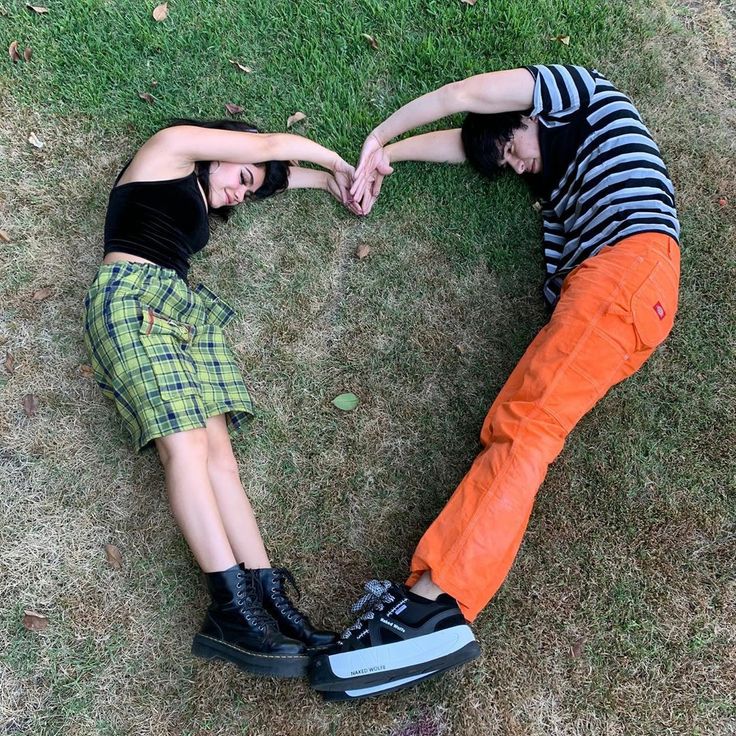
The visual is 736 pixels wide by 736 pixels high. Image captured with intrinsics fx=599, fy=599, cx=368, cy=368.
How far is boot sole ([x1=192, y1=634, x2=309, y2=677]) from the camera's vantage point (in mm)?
2818

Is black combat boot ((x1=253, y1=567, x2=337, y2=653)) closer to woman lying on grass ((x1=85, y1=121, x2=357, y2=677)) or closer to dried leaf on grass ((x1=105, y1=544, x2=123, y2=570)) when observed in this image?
woman lying on grass ((x1=85, y1=121, x2=357, y2=677))

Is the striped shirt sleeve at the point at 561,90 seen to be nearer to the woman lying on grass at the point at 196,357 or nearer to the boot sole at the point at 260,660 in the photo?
the woman lying on grass at the point at 196,357

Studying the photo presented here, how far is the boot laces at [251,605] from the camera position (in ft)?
9.57

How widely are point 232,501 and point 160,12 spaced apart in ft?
11.2

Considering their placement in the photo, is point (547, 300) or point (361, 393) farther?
point (547, 300)

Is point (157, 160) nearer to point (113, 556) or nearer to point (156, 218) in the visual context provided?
point (156, 218)

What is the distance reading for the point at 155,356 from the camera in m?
3.03

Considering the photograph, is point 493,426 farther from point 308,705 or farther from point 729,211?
point 729,211

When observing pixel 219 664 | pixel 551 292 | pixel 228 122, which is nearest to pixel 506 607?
pixel 219 664

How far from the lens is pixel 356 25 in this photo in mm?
4180

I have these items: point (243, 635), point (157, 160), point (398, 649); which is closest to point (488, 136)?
point (157, 160)

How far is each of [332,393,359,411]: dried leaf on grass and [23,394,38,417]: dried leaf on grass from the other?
1.77 metres

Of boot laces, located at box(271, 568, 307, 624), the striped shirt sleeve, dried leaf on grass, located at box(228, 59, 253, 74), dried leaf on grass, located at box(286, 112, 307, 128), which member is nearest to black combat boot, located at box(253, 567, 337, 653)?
boot laces, located at box(271, 568, 307, 624)

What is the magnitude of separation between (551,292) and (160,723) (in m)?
3.20
